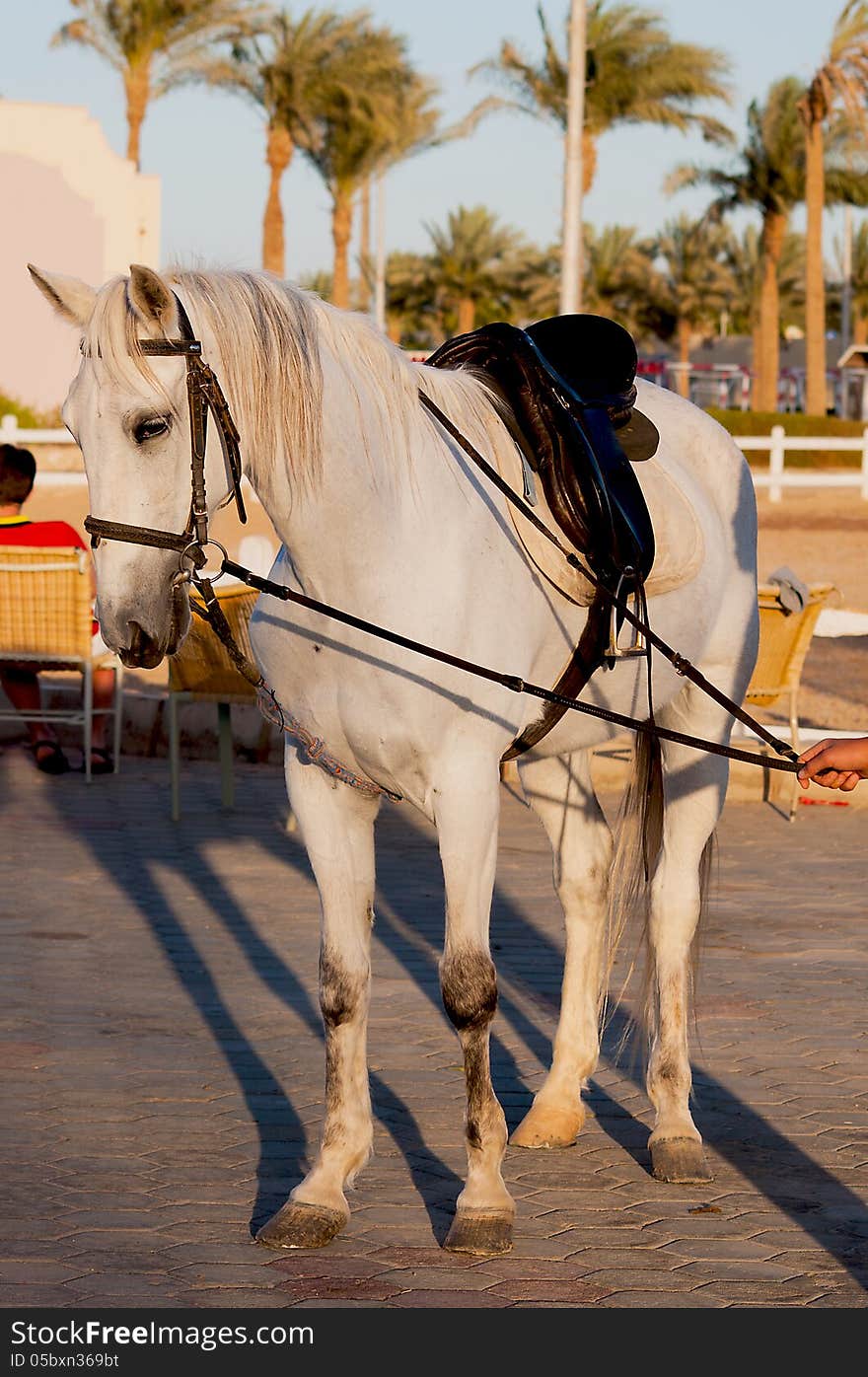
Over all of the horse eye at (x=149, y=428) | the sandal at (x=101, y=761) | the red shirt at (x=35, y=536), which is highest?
the horse eye at (x=149, y=428)

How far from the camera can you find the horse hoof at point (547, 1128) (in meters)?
5.19

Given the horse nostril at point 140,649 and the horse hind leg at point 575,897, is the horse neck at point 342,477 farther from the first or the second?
the horse hind leg at point 575,897

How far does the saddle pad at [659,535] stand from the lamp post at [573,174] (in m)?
17.4

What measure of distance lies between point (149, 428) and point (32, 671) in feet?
24.6

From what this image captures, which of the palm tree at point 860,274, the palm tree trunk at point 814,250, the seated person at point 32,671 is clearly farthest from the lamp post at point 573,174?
the palm tree at point 860,274

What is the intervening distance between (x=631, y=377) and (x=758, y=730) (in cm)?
112

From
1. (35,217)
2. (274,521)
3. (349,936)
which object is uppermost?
(35,217)

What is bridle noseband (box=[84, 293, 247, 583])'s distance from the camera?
3.85 metres

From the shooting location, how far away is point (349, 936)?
4645 millimetres

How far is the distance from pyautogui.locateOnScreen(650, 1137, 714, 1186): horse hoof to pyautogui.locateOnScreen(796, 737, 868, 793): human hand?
4.18 ft
